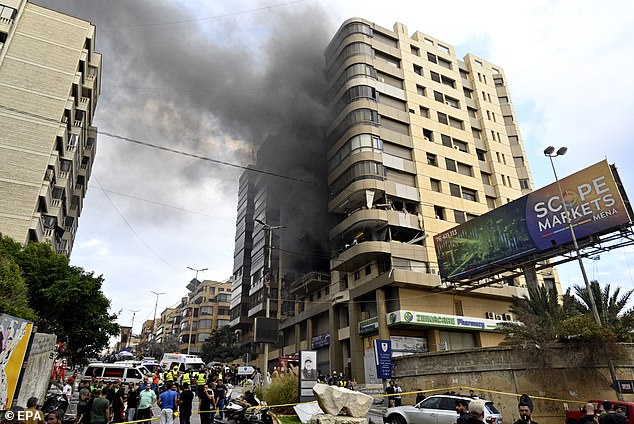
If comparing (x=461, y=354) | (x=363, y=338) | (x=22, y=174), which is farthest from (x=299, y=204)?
(x=461, y=354)

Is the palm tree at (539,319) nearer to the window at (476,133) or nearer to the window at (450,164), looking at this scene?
the window at (450,164)

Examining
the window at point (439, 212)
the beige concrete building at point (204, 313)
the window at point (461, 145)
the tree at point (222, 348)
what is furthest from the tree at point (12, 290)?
the beige concrete building at point (204, 313)

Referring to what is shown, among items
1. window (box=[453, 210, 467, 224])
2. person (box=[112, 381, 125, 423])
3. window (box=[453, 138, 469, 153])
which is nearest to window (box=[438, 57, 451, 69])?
window (box=[453, 138, 469, 153])

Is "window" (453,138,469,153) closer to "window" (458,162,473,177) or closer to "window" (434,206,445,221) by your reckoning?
"window" (458,162,473,177)

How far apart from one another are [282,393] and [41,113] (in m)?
29.5

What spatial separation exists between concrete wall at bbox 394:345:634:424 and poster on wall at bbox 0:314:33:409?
15.1 m

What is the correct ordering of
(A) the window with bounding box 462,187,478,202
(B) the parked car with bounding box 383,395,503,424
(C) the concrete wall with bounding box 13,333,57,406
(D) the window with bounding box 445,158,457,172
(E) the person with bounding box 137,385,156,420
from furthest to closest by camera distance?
(D) the window with bounding box 445,158,457,172 → (A) the window with bounding box 462,187,478,202 → (C) the concrete wall with bounding box 13,333,57,406 → (B) the parked car with bounding box 383,395,503,424 → (E) the person with bounding box 137,385,156,420

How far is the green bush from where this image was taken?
48.0ft

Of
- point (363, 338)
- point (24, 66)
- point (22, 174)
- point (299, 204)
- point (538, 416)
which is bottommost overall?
point (538, 416)

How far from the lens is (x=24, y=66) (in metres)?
32.1

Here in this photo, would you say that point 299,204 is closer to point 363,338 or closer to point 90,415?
point 363,338

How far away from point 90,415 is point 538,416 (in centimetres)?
1468

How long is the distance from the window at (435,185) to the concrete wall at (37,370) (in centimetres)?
3022

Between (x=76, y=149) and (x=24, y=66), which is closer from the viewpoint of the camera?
(x=24, y=66)
